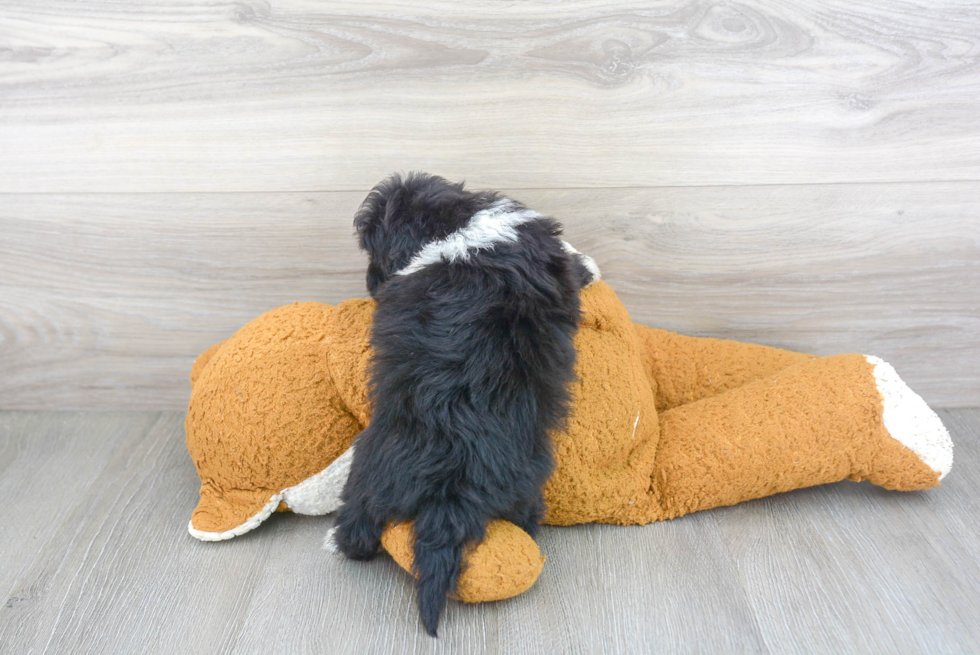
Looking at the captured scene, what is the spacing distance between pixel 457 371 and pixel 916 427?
1.89 ft

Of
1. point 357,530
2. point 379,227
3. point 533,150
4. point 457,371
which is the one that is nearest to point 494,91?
point 533,150

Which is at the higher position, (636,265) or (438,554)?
(636,265)

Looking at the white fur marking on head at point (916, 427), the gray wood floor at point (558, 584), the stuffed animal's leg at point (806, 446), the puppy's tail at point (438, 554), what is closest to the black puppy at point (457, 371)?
the puppy's tail at point (438, 554)

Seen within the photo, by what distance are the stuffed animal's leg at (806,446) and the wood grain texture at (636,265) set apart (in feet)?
0.70

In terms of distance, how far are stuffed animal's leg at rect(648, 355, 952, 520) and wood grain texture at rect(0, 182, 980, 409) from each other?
0.70 ft

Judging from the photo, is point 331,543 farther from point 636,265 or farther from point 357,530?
point 636,265

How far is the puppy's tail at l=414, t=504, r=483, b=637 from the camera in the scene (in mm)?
700

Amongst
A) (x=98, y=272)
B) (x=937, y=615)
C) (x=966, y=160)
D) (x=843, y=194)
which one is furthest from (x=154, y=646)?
(x=966, y=160)

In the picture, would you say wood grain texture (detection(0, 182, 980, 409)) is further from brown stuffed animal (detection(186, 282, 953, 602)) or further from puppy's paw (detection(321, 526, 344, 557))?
puppy's paw (detection(321, 526, 344, 557))

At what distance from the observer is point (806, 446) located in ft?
2.80

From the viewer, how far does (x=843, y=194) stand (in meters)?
1.00

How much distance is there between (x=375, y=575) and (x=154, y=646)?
23 centimetres

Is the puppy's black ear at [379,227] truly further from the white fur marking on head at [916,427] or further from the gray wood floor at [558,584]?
the white fur marking on head at [916,427]

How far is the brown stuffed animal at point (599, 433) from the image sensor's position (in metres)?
0.83
